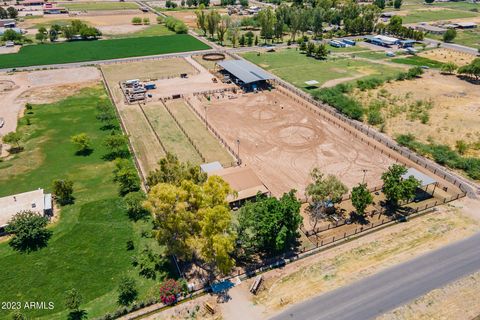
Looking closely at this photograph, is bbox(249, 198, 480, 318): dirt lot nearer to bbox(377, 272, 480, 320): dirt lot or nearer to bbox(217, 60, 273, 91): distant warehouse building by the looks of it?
bbox(377, 272, 480, 320): dirt lot

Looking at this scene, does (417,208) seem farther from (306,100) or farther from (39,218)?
(39,218)

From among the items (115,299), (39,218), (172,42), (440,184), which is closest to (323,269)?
(115,299)

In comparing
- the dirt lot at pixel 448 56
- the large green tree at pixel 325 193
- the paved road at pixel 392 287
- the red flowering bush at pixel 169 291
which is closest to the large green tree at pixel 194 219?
the red flowering bush at pixel 169 291

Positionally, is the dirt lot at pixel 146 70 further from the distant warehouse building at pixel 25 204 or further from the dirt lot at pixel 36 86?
the distant warehouse building at pixel 25 204

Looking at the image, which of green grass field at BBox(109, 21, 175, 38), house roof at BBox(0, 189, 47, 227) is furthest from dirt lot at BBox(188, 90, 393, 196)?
green grass field at BBox(109, 21, 175, 38)

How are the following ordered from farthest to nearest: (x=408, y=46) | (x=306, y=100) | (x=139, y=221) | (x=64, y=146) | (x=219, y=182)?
(x=408, y=46) → (x=306, y=100) → (x=64, y=146) → (x=139, y=221) → (x=219, y=182)

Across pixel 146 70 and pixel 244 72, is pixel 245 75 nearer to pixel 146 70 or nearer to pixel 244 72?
pixel 244 72
